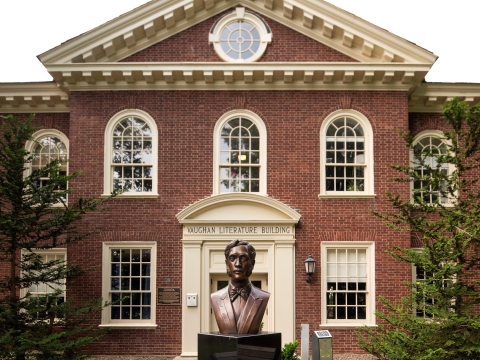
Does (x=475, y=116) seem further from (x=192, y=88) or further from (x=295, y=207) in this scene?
(x=192, y=88)

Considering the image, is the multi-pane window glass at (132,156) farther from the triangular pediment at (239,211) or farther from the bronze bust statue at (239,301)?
the bronze bust statue at (239,301)

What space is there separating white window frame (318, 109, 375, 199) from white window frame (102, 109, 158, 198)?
4.52 meters

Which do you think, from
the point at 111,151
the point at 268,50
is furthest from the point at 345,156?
the point at 111,151

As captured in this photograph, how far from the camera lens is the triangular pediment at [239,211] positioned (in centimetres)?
1811

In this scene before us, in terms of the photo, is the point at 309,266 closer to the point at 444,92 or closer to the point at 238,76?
the point at 238,76

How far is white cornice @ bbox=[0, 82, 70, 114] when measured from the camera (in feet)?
63.9

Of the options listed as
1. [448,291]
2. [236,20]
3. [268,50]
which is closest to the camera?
[448,291]

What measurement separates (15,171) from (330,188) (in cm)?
822

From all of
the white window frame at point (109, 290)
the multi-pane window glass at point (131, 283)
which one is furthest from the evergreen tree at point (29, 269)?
the multi-pane window glass at point (131, 283)

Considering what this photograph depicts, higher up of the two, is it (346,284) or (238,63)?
(238,63)

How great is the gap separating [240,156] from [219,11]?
162 inches

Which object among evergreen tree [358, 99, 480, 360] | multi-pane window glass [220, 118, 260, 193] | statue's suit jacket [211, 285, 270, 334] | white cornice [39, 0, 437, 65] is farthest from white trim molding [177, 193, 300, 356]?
statue's suit jacket [211, 285, 270, 334]

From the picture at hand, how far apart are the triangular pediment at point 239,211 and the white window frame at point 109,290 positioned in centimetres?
125

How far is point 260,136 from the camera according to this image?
61.2 ft
